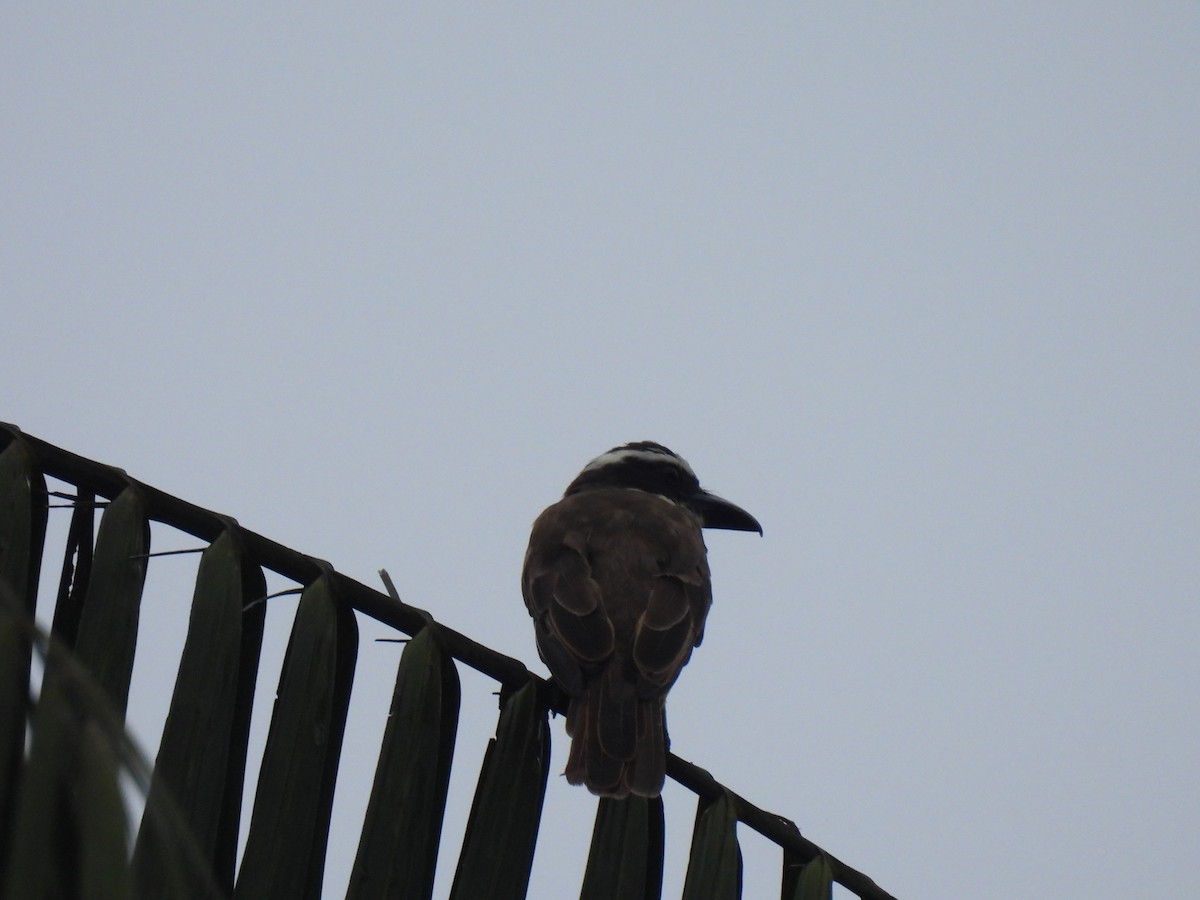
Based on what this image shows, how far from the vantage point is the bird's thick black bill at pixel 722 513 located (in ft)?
26.7

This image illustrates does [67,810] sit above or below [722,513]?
below

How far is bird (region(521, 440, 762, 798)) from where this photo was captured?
460cm

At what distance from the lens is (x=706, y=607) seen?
598cm

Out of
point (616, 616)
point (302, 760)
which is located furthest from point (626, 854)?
point (616, 616)

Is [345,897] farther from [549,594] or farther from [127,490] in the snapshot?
[549,594]

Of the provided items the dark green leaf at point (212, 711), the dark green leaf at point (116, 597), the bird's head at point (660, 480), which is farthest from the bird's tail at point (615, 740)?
the bird's head at point (660, 480)

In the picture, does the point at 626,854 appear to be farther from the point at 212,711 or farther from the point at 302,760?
Result: the point at 212,711

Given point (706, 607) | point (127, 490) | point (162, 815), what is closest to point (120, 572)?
point (127, 490)

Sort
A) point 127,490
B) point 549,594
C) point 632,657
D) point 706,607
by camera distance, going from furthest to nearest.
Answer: point 706,607
point 549,594
point 632,657
point 127,490

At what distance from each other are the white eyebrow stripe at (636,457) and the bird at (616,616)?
96 centimetres

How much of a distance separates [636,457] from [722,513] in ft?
2.24

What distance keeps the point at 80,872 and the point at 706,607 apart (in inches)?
198

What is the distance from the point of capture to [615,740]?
15.3 ft

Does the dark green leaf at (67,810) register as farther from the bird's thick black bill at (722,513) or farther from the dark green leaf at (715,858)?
the bird's thick black bill at (722,513)
